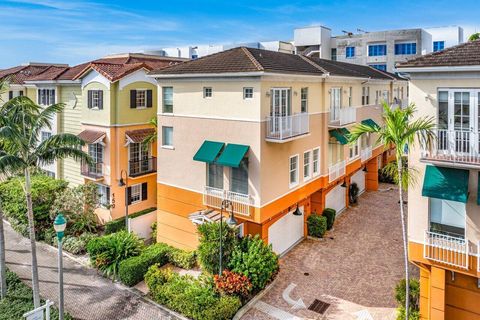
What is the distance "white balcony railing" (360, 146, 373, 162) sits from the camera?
3164cm

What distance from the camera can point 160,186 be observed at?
23.8m

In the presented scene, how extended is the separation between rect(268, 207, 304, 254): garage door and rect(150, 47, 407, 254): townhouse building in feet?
0.20

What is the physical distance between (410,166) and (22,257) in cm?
2147

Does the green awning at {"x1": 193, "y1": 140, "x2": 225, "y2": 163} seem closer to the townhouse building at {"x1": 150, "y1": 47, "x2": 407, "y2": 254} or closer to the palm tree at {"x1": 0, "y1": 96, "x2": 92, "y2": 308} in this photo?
the townhouse building at {"x1": 150, "y1": 47, "x2": 407, "y2": 254}

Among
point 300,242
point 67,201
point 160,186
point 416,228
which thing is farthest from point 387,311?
point 67,201

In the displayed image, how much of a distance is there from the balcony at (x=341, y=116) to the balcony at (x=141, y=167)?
13.4m

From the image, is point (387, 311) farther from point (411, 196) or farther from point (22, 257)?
point (22, 257)

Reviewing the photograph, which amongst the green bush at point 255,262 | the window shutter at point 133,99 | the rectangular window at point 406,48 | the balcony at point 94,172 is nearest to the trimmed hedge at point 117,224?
the balcony at point 94,172

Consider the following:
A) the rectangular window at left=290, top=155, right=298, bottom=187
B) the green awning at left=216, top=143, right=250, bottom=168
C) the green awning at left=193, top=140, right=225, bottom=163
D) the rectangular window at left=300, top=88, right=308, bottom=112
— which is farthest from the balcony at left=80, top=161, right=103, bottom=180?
the rectangular window at left=300, top=88, right=308, bottom=112

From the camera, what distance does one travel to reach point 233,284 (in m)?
17.2

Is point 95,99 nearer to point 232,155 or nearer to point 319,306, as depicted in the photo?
point 232,155

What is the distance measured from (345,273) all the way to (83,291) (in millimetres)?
13258

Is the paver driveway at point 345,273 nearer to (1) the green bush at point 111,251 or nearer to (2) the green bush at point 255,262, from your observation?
(2) the green bush at point 255,262

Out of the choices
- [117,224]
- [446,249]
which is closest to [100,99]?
[117,224]
